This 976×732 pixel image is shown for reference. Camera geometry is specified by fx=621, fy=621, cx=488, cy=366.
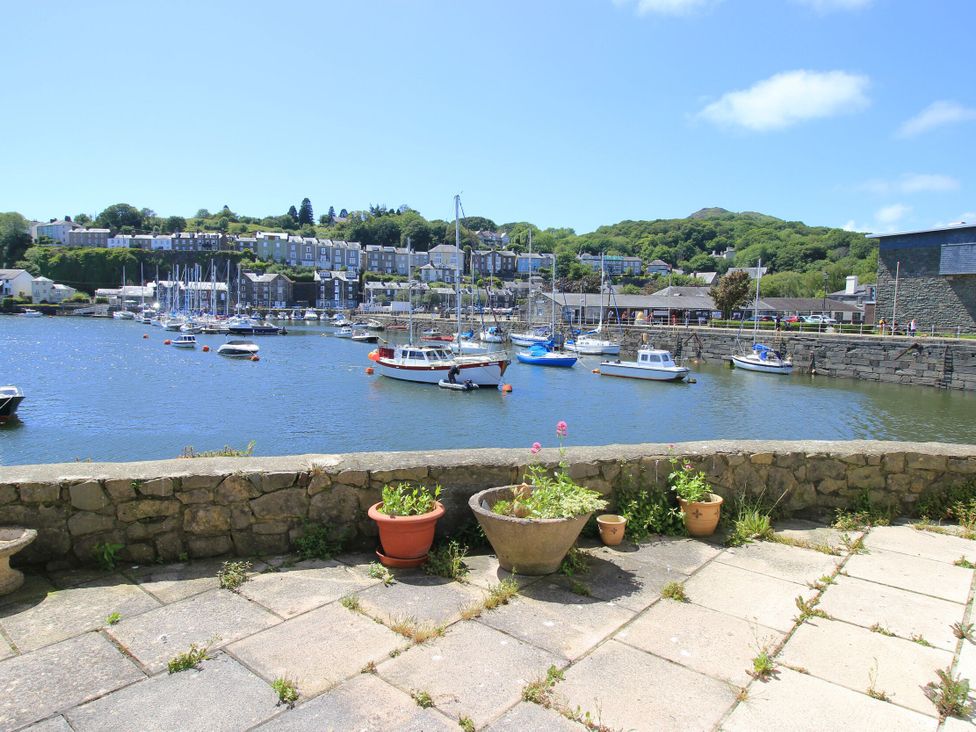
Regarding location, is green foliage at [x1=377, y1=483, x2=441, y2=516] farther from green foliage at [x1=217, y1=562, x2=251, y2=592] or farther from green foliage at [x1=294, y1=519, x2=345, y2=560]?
green foliage at [x1=217, y1=562, x2=251, y2=592]

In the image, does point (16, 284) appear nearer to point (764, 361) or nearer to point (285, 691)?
point (764, 361)

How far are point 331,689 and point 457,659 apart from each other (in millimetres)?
700

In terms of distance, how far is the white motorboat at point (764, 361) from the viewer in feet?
145

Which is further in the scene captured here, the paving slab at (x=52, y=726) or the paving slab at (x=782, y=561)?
the paving slab at (x=782, y=561)

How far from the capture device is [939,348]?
3831 centimetres

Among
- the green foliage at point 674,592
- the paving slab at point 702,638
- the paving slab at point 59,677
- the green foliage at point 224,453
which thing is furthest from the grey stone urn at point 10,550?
the green foliage at point 674,592

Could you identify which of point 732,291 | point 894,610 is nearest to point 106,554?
point 894,610

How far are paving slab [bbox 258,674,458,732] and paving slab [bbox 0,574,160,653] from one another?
1622mm

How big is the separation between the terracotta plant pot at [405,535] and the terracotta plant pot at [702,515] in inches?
89.7

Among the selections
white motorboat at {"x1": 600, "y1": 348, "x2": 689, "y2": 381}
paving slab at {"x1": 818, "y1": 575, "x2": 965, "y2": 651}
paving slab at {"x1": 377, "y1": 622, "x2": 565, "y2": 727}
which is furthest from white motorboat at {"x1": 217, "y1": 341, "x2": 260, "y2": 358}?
paving slab at {"x1": 818, "y1": 575, "x2": 965, "y2": 651}

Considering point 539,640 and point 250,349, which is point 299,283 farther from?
point 539,640

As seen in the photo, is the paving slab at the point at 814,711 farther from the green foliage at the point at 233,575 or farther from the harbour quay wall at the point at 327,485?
the green foliage at the point at 233,575

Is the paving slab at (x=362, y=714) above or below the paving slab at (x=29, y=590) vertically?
above

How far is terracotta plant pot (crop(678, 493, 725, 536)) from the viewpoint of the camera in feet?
18.0
